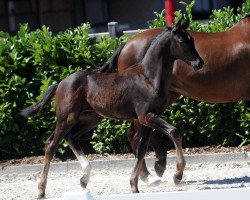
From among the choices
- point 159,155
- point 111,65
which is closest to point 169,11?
point 111,65

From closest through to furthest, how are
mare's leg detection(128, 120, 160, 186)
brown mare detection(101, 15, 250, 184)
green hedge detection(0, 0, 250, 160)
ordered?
mare's leg detection(128, 120, 160, 186)
brown mare detection(101, 15, 250, 184)
green hedge detection(0, 0, 250, 160)

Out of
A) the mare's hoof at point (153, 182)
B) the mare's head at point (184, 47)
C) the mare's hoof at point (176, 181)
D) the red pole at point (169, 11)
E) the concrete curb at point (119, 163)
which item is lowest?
the concrete curb at point (119, 163)

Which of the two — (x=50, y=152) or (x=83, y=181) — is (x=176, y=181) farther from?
(x=50, y=152)

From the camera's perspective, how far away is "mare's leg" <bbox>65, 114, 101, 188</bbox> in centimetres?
944

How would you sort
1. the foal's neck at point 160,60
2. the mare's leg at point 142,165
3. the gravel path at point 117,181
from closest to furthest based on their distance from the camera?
1. the foal's neck at point 160,60
2. the gravel path at point 117,181
3. the mare's leg at point 142,165

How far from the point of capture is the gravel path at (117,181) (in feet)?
32.8

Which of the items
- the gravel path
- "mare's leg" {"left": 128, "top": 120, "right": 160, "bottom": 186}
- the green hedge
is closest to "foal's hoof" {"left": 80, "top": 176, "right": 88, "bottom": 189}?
the gravel path

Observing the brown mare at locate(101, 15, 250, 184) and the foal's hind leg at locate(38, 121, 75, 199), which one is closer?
the foal's hind leg at locate(38, 121, 75, 199)

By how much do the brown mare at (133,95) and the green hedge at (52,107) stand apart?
2.49m

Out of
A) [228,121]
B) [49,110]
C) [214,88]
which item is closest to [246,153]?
[228,121]

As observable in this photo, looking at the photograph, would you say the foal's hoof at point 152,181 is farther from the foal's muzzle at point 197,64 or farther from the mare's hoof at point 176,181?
the foal's muzzle at point 197,64

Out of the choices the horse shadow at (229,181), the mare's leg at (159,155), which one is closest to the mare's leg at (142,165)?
the mare's leg at (159,155)

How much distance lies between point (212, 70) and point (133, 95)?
169 cm

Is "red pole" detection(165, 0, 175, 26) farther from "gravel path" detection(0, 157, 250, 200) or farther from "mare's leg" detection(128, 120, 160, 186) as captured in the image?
"mare's leg" detection(128, 120, 160, 186)
